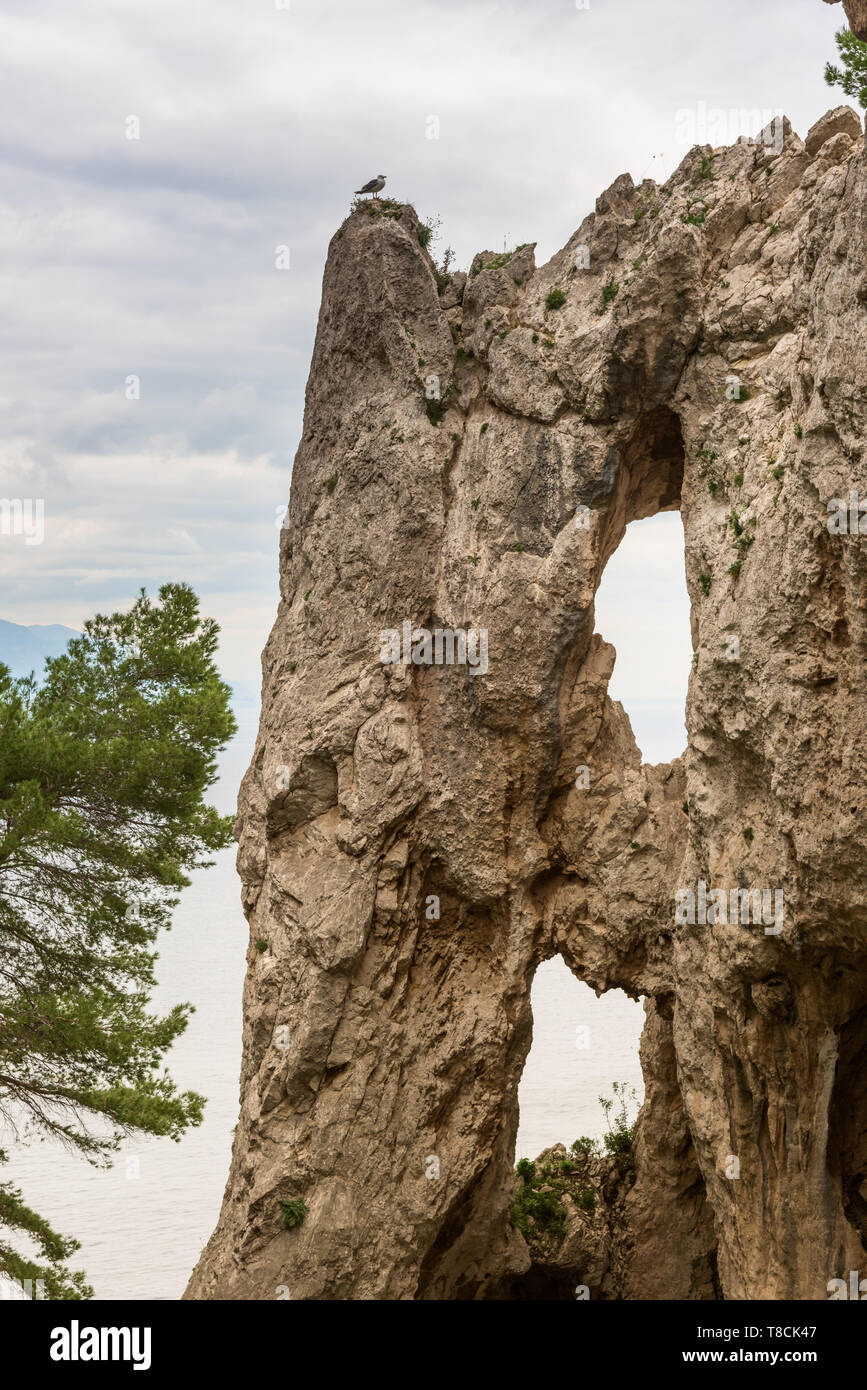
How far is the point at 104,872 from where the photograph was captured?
706 inches

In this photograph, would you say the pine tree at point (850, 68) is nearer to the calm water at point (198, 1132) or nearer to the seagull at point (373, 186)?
the seagull at point (373, 186)

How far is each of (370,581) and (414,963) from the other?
4822 mm

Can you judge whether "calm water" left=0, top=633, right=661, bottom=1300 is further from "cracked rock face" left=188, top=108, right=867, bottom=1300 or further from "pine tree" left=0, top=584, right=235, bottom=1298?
"cracked rock face" left=188, top=108, right=867, bottom=1300

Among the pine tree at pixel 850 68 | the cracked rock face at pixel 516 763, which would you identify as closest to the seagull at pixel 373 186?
the cracked rock face at pixel 516 763

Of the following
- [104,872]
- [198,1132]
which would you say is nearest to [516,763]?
[104,872]

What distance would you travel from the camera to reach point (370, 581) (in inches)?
635

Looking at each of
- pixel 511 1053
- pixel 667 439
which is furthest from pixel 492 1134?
pixel 667 439

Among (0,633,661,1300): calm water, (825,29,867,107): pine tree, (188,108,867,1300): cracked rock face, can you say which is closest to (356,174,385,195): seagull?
(188,108,867,1300): cracked rock face

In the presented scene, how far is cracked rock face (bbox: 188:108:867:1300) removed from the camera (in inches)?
534

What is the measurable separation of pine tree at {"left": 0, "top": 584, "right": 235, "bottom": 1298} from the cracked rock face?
1462 millimetres

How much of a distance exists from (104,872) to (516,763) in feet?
20.6

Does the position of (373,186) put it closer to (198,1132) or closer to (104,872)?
(104,872)
